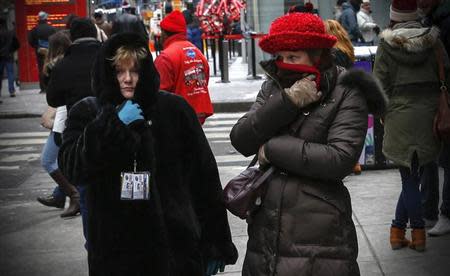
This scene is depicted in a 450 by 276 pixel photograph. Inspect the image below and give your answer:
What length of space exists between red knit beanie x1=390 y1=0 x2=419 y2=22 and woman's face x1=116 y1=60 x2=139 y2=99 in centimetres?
281

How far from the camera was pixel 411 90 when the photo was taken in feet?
20.1

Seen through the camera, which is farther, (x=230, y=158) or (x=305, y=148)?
(x=230, y=158)

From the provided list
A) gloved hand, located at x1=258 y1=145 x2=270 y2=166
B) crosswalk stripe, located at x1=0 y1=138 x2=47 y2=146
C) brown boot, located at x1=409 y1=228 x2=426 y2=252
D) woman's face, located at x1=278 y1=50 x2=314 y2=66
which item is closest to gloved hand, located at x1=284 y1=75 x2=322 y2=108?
woman's face, located at x1=278 y1=50 x2=314 y2=66

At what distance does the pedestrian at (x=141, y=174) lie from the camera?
379 centimetres

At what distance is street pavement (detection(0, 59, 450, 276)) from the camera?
6.20 m

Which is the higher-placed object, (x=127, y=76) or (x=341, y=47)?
(x=127, y=76)

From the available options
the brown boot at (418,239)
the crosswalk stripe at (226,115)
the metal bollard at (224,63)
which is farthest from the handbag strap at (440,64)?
the metal bollard at (224,63)

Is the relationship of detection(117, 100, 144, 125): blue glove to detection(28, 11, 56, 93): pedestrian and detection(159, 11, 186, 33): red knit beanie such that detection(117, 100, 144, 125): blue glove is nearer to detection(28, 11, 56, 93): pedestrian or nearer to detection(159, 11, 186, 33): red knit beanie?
detection(159, 11, 186, 33): red knit beanie

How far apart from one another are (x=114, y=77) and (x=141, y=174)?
469 millimetres

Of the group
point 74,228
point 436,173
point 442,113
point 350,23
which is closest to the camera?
point 442,113

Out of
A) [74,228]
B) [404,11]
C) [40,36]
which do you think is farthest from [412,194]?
[40,36]

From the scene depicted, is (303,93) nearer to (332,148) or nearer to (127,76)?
(332,148)

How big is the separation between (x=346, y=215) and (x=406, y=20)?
113 inches

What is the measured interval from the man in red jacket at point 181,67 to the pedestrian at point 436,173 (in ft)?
6.37
